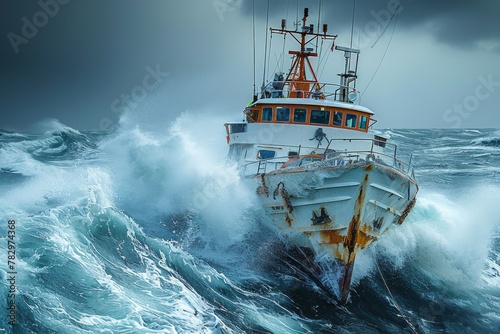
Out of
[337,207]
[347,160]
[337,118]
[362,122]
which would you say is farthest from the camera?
[362,122]

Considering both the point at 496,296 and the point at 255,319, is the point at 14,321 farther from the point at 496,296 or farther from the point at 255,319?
the point at 496,296

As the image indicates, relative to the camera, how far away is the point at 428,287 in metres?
16.5

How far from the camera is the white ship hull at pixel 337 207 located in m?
14.3

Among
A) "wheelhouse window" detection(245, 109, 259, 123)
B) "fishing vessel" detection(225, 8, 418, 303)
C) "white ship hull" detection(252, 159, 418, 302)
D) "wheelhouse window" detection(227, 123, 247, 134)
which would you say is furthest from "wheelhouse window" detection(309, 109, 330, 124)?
"white ship hull" detection(252, 159, 418, 302)

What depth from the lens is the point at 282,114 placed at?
59.5ft

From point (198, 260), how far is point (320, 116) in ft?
20.6

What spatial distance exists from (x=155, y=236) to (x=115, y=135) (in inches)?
545

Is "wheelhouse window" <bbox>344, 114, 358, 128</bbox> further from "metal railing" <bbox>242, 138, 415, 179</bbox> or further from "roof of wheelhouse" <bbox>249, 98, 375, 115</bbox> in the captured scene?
"metal railing" <bbox>242, 138, 415, 179</bbox>

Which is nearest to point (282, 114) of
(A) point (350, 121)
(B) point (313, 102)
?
(B) point (313, 102)

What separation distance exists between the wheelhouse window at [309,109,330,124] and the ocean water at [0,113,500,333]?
3105 millimetres

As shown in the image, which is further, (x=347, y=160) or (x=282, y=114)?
(x=282, y=114)

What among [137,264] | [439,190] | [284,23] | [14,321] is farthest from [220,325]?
[439,190]

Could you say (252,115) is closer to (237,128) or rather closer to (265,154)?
(237,128)

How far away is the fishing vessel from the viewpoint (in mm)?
14422
